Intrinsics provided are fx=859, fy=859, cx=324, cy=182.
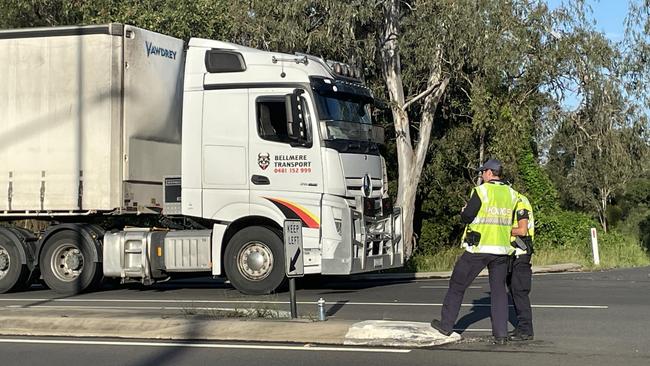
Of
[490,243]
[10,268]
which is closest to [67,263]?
[10,268]

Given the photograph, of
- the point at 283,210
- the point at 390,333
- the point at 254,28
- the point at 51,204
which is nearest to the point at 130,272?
the point at 51,204

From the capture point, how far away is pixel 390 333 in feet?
29.4

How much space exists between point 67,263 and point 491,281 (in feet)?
29.2

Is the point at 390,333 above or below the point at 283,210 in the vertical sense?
below

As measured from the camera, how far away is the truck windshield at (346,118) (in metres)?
13.6

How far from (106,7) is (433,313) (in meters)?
14.6

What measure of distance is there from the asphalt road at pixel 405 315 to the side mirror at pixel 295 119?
2.55m

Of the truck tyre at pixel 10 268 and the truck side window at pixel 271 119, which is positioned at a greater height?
the truck side window at pixel 271 119

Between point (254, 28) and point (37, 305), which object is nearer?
point (37, 305)

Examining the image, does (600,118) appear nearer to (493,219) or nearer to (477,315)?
(477,315)

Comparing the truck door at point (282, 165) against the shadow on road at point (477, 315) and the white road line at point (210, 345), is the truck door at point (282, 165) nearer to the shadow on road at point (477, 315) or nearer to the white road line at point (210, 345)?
the shadow on road at point (477, 315)

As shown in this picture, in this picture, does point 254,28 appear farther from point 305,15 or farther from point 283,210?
point 283,210

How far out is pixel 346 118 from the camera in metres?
14.0

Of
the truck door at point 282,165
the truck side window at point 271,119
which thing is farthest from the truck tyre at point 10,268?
the truck side window at point 271,119
